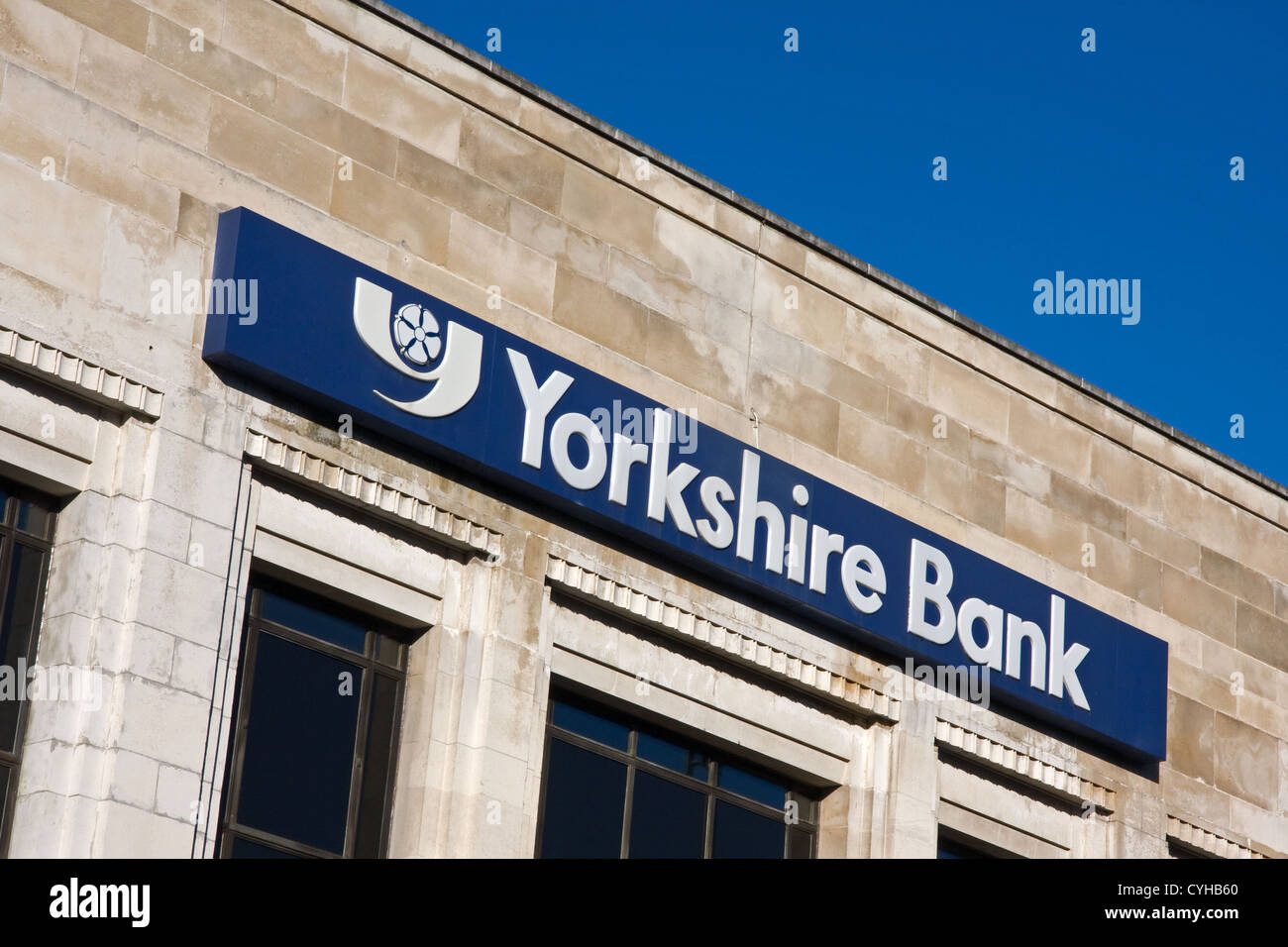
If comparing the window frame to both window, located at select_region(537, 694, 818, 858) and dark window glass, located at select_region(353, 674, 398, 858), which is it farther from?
window, located at select_region(537, 694, 818, 858)

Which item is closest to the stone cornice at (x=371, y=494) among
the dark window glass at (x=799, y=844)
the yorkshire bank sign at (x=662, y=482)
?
the yorkshire bank sign at (x=662, y=482)

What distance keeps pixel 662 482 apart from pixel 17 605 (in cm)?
601

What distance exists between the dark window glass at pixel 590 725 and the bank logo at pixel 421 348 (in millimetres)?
2849

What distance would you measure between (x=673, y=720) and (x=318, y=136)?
5.94m

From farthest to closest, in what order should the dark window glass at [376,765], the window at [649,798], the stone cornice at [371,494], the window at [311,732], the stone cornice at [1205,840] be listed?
the stone cornice at [1205,840]
the window at [649,798]
the dark window glass at [376,765]
the stone cornice at [371,494]
the window at [311,732]

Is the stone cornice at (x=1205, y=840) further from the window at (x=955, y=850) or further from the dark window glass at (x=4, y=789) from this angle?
the dark window glass at (x=4, y=789)

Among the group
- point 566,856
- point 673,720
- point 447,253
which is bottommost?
point 566,856

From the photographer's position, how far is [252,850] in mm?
17812

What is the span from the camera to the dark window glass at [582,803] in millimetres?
19781

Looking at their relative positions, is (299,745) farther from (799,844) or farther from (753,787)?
(799,844)

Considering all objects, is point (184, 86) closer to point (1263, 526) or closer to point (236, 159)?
point (236, 159)

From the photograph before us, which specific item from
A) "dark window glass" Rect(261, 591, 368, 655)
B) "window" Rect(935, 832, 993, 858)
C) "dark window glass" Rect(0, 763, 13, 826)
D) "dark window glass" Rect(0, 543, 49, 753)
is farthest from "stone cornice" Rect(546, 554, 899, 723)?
"dark window glass" Rect(0, 763, 13, 826)

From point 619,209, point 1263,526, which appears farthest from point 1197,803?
point 619,209

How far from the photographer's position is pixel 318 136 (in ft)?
63.0
